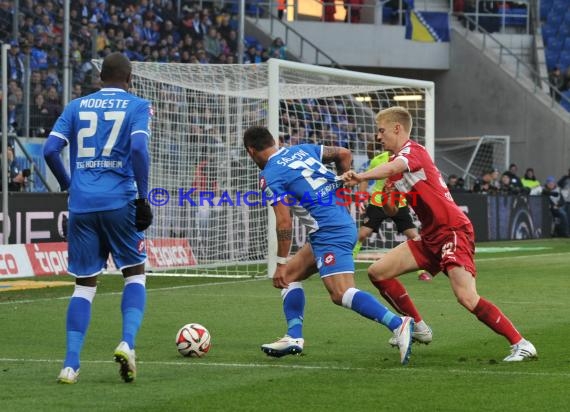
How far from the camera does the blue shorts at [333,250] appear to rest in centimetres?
974

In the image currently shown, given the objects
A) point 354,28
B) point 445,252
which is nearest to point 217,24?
point 354,28

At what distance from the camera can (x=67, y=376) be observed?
27.7 ft

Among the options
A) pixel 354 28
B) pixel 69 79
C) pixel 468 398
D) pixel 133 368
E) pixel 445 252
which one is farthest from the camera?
pixel 354 28

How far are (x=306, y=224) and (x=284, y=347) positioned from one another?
3.17 feet

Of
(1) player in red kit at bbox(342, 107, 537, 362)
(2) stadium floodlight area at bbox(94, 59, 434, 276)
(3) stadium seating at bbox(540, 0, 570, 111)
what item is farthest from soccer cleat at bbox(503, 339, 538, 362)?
(3) stadium seating at bbox(540, 0, 570, 111)

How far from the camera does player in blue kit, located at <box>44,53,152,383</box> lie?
28.5 ft

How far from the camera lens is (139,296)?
884 cm

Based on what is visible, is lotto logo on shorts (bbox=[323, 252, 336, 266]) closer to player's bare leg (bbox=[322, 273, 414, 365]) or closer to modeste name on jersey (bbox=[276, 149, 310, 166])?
player's bare leg (bbox=[322, 273, 414, 365])

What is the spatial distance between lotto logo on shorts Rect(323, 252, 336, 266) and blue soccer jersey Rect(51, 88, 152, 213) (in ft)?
5.61

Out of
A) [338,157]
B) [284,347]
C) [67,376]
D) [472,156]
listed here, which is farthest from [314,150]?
[472,156]

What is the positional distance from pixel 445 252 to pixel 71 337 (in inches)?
115

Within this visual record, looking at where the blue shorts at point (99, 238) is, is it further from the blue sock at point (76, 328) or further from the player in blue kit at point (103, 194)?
the blue sock at point (76, 328)

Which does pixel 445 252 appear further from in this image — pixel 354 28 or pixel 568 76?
pixel 568 76

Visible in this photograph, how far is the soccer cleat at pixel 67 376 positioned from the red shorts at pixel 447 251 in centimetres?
296
